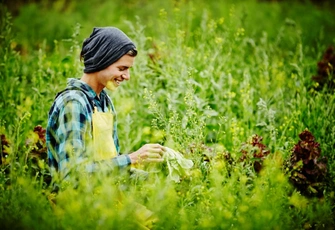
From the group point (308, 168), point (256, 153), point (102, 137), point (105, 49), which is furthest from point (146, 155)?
point (308, 168)

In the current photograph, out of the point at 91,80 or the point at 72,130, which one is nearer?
the point at 72,130

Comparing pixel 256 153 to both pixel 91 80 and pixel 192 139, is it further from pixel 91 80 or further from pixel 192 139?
pixel 91 80

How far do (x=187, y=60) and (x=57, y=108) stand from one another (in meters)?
2.26

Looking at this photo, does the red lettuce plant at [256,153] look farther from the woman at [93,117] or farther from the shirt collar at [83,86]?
the shirt collar at [83,86]

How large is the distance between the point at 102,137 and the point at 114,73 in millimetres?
391

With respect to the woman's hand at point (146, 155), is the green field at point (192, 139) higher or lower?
lower

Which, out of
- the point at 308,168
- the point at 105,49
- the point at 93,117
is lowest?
the point at 308,168

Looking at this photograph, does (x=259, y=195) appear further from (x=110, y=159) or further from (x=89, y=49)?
(x=89, y=49)

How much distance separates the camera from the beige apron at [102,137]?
302cm

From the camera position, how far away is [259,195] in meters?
2.80

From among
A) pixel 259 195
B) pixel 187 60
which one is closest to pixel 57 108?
pixel 259 195

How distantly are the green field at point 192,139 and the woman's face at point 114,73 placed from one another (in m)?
0.23

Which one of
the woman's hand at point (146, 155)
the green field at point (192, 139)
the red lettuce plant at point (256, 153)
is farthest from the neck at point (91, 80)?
the red lettuce plant at point (256, 153)

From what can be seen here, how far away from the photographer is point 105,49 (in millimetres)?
3018
